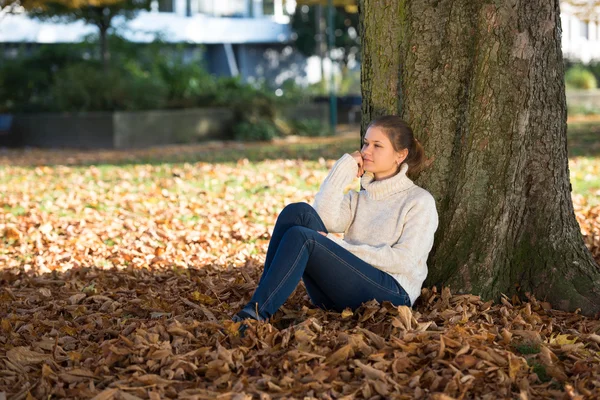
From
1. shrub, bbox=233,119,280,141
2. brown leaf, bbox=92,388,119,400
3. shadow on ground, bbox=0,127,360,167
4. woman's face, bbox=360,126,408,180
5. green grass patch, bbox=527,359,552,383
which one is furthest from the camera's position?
shrub, bbox=233,119,280,141

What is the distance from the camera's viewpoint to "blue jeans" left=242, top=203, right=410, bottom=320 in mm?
4602

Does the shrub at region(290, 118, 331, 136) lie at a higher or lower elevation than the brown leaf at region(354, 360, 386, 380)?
lower

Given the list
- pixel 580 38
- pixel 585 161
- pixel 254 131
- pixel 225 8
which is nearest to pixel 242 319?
pixel 585 161

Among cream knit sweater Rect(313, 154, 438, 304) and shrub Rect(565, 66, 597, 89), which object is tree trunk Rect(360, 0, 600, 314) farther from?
shrub Rect(565, 66, 597, 89)

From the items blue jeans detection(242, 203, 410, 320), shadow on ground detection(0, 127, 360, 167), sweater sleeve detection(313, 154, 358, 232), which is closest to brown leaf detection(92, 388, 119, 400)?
blue jeans detection(242, 203, 410, 320)

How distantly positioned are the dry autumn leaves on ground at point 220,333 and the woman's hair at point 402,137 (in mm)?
793

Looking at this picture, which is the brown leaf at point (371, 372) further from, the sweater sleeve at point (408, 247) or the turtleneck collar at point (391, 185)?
the turtleneck collar at point (391, 185)

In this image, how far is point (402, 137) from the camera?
5.11 metres

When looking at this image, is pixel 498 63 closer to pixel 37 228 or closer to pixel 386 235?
pixel 386 235

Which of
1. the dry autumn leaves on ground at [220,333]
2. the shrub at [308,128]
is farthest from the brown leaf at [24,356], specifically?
the shrub at [308,128]

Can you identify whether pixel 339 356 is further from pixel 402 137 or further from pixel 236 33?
pixel 236 33

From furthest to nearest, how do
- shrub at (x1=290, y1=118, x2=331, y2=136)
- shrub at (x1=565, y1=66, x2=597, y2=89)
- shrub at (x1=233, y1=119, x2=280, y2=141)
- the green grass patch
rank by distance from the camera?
1. shrub at (x1=565, y1=66, x2=597, y2=89)
2. shrub at (x1=290, y1=118, x2=331, y2=136)
3. shrub at (x1=233, y1=119, x2=280, y2=141)
4. the green grass patch

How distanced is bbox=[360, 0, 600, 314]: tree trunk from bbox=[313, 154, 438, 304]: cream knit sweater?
1.23 feet

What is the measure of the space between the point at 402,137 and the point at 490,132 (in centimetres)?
54
